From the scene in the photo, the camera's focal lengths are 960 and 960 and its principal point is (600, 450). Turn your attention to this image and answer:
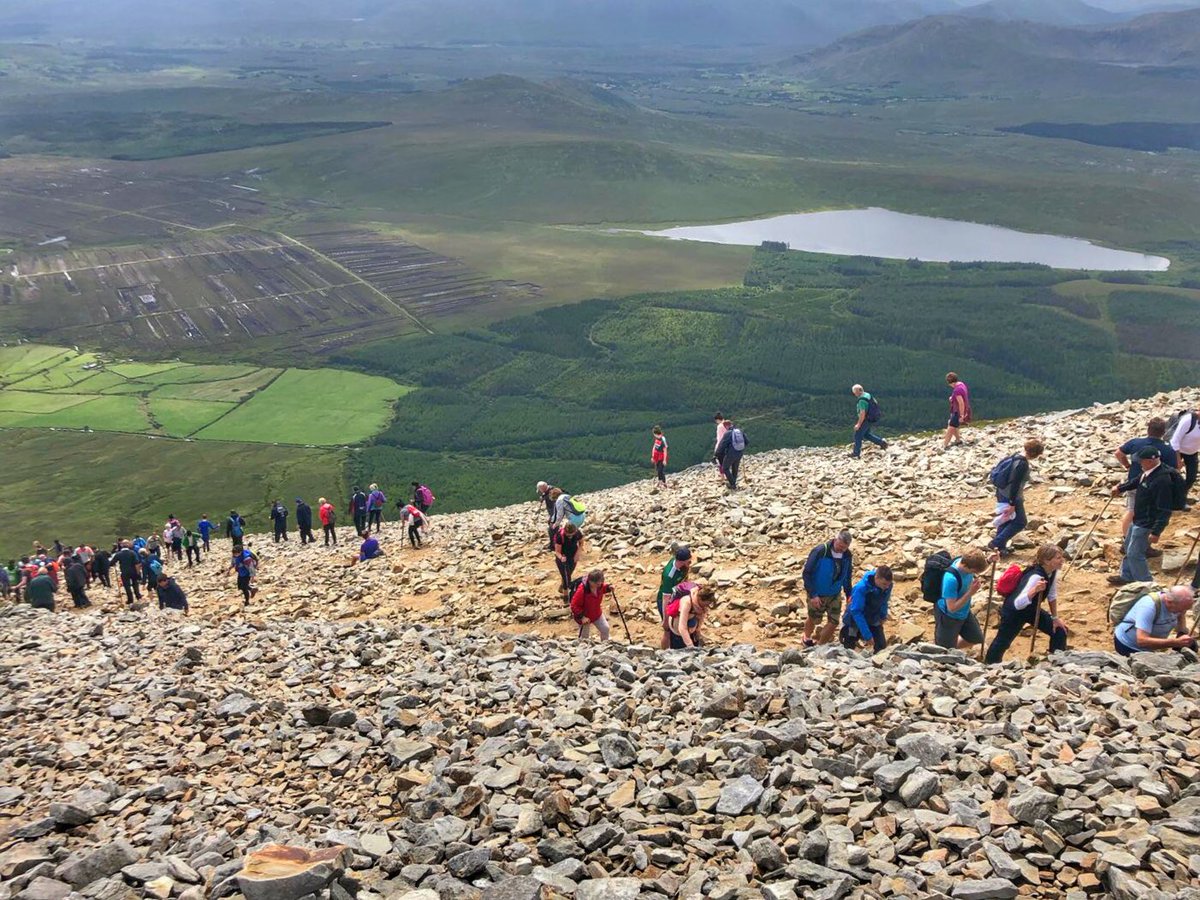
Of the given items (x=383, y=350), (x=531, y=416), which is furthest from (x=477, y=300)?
(x=531, y=416)

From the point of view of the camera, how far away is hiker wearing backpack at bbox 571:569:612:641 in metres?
18.8

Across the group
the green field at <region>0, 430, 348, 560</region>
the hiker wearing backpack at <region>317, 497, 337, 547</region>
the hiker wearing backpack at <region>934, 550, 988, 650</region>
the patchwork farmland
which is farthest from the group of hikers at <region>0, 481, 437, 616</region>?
the patchwork farmland

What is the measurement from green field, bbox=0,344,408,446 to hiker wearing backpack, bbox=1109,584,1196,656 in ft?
347

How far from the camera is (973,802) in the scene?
36.1 ft

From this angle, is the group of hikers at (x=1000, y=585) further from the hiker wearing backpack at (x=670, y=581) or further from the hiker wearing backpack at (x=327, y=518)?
the hiker wearing backpack at (x=327, y=518)

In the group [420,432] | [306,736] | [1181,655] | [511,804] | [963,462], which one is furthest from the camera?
[420,432]

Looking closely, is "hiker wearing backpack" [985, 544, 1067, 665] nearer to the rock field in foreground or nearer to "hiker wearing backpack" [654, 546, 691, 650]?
the rock field in foreground

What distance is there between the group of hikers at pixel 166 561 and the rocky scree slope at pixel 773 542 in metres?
0.99

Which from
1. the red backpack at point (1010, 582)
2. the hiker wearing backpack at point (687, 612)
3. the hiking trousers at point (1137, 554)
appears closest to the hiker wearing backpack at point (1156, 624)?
the red backpack at point (1010, 582)

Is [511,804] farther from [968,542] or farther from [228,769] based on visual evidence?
[968,542]

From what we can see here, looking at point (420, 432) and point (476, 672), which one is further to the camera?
point (420, 432)

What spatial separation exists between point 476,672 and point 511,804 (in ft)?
17.7

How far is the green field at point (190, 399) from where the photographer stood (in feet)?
383

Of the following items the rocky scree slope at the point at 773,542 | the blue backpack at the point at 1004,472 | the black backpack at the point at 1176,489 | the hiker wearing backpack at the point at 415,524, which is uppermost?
the black backpack at the point at 1176,489
